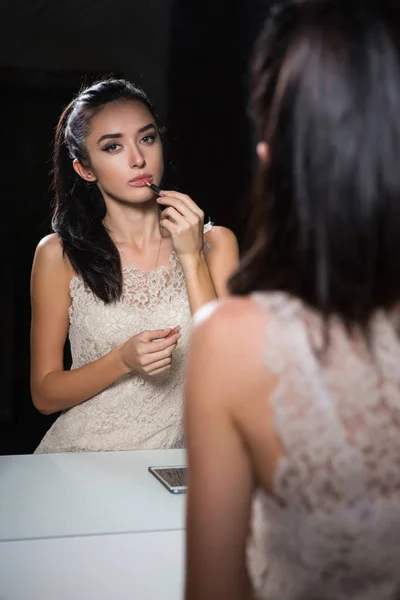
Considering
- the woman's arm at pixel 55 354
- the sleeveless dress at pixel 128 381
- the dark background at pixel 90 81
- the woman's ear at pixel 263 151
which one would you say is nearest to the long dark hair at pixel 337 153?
the woman's ear at pixel 263 151

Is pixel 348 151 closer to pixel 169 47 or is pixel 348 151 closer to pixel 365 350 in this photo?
pixel 365 350

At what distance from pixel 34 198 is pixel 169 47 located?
2.40 ft

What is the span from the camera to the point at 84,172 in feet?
7.02

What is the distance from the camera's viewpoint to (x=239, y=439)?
743mm

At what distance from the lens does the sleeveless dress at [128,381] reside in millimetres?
2039

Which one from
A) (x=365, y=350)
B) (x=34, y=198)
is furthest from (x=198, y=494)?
(x=34, y=198)

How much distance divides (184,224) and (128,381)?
404mm

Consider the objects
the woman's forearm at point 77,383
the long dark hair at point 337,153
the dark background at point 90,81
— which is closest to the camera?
the long dark hair at point 337,153

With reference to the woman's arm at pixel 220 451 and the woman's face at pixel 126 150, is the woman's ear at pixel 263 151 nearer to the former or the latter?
the woman's arm at pixel 220 451

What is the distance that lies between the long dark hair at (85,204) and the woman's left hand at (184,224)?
8.8 inches

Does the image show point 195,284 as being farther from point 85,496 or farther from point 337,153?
point 337,153

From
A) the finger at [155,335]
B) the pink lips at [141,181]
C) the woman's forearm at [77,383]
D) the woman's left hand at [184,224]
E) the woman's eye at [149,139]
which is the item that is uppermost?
the woman's eye at [149,139]

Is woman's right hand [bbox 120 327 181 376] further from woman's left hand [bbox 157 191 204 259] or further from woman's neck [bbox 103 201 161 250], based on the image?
woman's neck [bbox 103 201 161 250]

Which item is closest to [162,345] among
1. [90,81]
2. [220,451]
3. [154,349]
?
[154,349]
